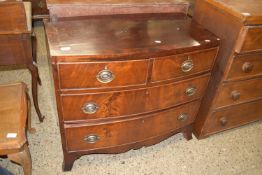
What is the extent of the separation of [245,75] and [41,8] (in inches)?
94.5

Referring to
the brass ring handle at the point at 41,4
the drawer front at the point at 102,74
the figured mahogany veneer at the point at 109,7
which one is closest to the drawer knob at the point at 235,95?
the figured mahogany veneer at the point at 109,7

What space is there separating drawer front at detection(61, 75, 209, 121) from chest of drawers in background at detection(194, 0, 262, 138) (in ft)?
0.57

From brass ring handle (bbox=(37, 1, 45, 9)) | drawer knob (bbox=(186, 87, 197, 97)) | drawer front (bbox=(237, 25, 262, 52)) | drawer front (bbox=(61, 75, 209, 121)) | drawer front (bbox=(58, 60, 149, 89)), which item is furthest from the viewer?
brass ring handle (bbox=(37, 1, 45, 9))

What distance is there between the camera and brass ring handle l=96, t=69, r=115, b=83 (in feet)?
3.56

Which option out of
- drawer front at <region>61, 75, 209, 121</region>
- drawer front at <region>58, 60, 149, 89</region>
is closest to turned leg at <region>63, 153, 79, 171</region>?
drawer front at <region>61, 75, 209, 121</region>

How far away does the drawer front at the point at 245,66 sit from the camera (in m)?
1.41

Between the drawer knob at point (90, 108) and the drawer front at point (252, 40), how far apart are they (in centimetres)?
87

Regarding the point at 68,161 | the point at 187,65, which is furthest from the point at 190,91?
the point at 68,161

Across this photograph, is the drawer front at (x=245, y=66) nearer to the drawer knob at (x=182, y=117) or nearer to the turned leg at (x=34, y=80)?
the drawer knob at (x=182, y=117)

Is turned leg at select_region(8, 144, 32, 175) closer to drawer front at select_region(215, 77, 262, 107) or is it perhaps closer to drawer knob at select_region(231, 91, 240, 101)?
drawer front at select_region(215, 77, 262, 107)

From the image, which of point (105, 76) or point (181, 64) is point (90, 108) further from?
point (181, 64)

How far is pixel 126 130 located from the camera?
4.48 feet

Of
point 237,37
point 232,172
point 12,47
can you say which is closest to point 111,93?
point 12,47

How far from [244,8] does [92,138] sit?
1.16 metres
